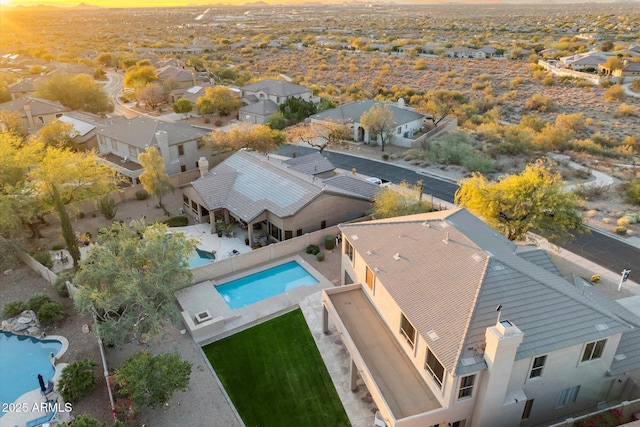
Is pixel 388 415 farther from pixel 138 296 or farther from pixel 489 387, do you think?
pixel 138 296

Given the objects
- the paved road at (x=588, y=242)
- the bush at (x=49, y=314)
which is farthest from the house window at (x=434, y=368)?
the bush at (x=49, y=314)

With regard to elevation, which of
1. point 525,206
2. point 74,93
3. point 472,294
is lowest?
point 74,93

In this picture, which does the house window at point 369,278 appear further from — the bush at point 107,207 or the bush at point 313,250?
the bush at point 107,207

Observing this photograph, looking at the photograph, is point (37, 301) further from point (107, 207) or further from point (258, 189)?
point (258, 189)

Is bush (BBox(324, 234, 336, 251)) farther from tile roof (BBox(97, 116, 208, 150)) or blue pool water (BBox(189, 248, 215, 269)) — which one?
tile roof (BBox(97, 116, 208, 150))

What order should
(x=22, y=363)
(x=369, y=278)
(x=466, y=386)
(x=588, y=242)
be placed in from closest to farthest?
1. (x=466, y=386)
2. (x=369, y=278)
3. (x=22, y=363)
4. (x=588, y=242)

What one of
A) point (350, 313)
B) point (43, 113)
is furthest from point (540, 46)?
point (350, 313)

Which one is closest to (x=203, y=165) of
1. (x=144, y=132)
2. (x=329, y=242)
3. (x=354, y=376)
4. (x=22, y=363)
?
(x=144, y=132)
